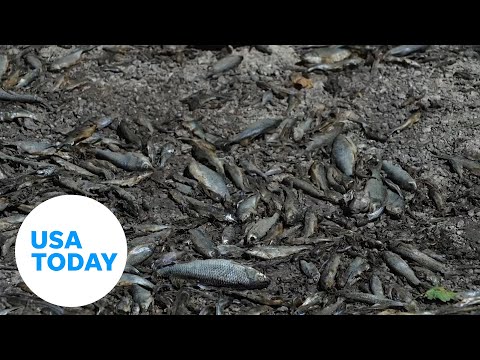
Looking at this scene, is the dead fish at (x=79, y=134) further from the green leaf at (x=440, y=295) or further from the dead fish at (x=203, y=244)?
the green leaf at (x=440, y=295)

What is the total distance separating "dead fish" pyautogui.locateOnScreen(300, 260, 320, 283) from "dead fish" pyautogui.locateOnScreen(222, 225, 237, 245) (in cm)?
39

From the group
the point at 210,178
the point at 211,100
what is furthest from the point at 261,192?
the point at 211,100

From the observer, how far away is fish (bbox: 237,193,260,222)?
529 centimetres

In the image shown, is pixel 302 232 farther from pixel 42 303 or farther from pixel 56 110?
pixel 56 110

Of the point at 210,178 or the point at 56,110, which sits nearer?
the point at 210,178

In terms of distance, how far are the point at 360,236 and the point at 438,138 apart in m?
1.16

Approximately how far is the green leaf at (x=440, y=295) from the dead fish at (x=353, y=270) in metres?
0.35

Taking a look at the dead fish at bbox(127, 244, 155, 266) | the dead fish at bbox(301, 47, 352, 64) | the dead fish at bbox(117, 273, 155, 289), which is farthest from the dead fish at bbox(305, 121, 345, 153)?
the dead fish at bbox(117, 273, 155, 289)

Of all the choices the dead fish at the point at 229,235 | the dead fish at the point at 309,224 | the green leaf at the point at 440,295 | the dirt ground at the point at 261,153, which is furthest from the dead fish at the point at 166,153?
the green leaf at the point at 440,295

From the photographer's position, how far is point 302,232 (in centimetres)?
523

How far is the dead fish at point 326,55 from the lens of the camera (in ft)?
22.4

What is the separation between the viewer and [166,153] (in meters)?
5.86

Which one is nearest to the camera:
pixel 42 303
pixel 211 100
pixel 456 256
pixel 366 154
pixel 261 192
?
pixel 42 303

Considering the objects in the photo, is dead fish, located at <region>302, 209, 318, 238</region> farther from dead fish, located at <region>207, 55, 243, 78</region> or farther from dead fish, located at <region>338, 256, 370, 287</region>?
dead fish, located at <region>207, 55, 243, 78</region>
